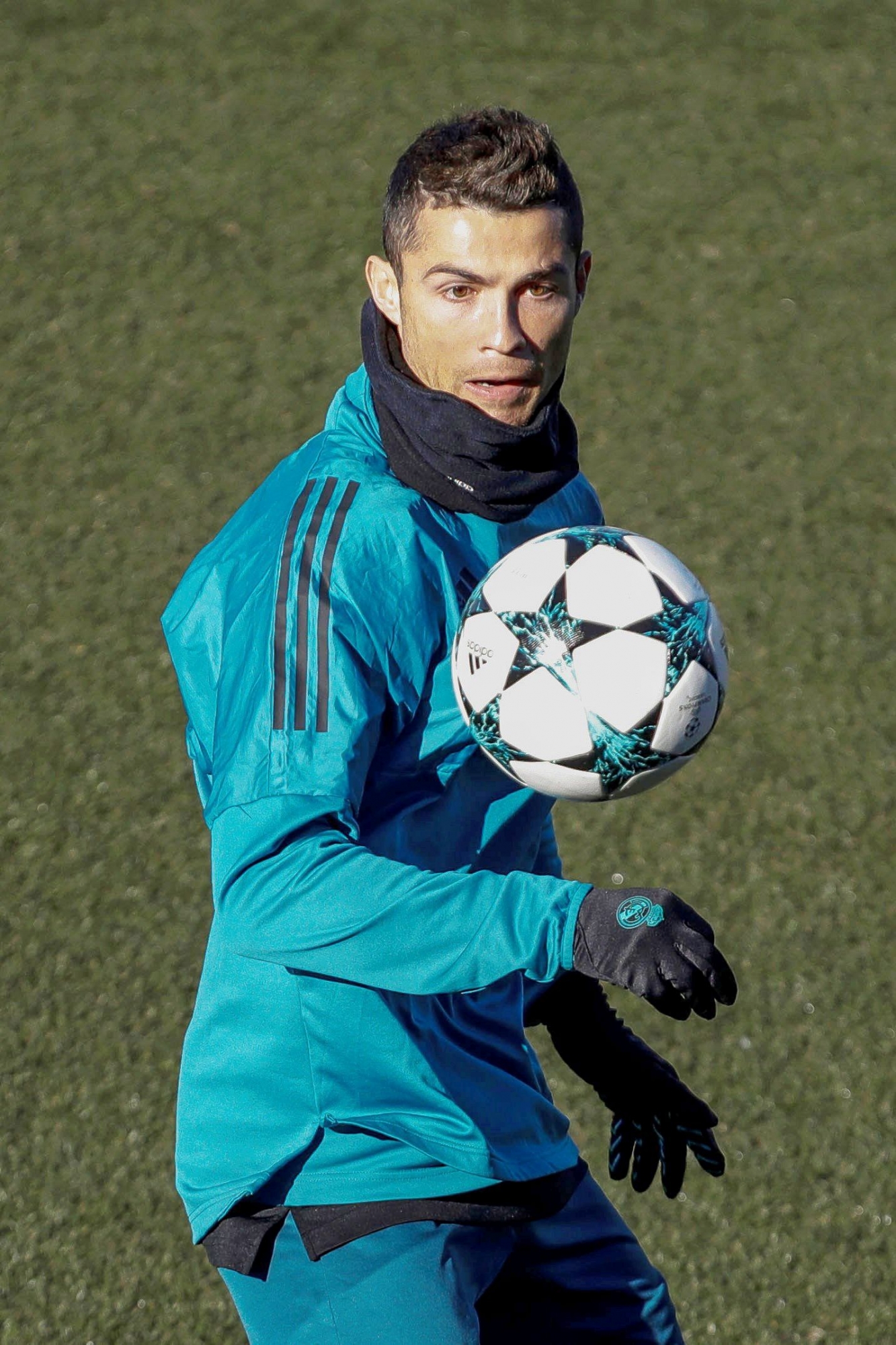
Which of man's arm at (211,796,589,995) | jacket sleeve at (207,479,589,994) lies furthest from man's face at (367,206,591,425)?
man's arm at (211,796,589,995)

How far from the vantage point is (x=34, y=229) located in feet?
23.5

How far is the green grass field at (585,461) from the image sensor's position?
397 centimetres

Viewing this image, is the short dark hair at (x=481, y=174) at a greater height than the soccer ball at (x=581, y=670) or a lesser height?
greater

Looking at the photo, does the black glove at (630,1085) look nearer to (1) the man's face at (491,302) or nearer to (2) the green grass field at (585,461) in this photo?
(2) the green grass field at (585,461)

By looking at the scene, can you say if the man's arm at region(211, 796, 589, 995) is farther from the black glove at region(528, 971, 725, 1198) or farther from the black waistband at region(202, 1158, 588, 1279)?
the black glove at region(528, 971, 725, 1198)

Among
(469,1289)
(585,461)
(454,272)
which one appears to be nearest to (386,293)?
(454,272)

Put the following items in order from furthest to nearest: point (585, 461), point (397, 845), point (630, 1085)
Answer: point (585, 461), point (630, 1085), point (397, 845)

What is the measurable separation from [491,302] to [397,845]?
793 mm

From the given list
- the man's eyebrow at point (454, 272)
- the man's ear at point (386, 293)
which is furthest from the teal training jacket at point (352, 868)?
the man's eyebrow at point (454, 272)

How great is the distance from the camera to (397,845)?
93.1 inches

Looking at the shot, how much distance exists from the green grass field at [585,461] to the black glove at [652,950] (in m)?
1.83

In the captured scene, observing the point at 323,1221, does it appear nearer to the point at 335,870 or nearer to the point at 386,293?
the point at 335,870

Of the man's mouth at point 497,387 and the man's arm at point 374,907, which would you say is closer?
the man's arm at point 374,907

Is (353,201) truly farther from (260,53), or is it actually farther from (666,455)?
(666,455)
